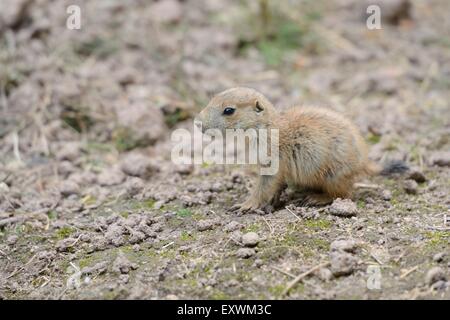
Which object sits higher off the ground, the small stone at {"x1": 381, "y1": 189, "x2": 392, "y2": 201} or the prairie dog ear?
the prairie dog ear

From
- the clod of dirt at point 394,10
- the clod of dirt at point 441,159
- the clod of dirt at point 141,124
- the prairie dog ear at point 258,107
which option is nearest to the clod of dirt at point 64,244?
the prairie dog ear at point 258,107

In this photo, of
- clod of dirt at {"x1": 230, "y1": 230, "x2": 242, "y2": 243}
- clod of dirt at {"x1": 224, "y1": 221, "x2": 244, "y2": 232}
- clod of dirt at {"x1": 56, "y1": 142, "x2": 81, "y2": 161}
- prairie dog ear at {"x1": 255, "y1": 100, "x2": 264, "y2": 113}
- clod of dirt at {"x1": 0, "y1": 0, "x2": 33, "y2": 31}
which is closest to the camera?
clod of dirt at {"x1": 230, "y1": 230, "x2": 242, "y2": 243}

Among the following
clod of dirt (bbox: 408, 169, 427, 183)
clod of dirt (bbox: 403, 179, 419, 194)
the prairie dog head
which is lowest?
clod of dirt (bbox: 403, 179, 419, 194)

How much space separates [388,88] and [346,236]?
3.86 m

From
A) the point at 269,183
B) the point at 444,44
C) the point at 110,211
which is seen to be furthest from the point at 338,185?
the point at 444,44

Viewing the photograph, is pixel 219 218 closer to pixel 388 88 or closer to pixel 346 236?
pixel 346 236

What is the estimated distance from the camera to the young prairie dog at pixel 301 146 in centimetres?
517

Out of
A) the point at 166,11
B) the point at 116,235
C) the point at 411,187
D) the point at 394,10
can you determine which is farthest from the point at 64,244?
the point at 394,10

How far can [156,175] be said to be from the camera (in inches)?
243

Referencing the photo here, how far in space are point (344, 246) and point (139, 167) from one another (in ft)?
8.01

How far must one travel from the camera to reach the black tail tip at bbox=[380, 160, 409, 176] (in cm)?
563

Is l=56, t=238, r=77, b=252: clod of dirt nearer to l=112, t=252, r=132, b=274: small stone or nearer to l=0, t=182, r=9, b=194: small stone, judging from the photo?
l=112, t=252, r=132, b=274: small stone
